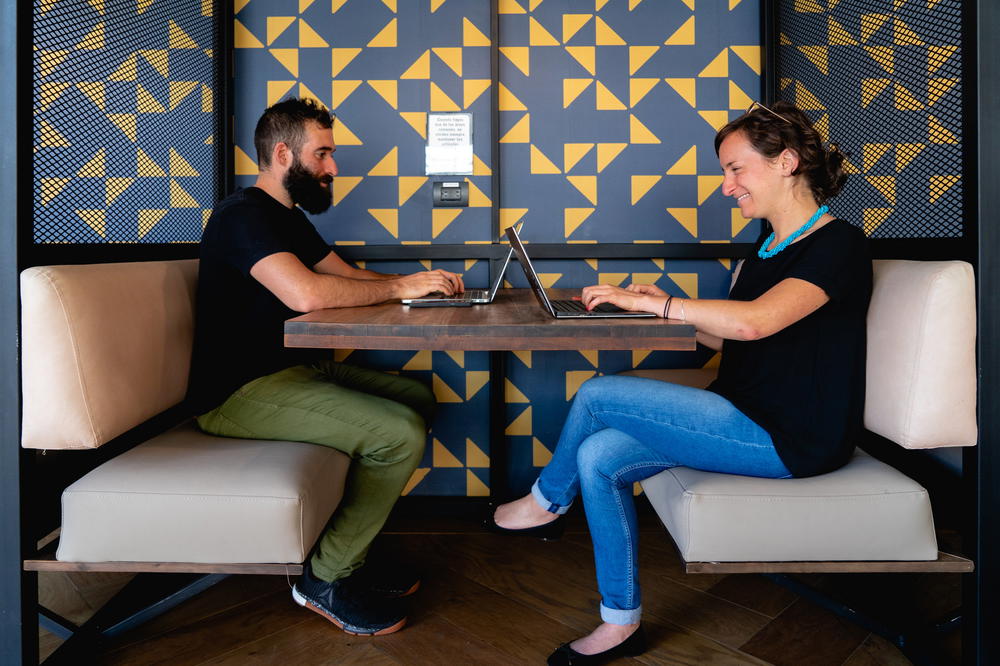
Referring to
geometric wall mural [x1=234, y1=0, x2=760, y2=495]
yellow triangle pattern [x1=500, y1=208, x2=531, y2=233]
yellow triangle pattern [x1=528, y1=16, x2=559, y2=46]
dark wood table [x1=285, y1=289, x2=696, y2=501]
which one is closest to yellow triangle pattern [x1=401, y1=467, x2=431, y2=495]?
geometric wall mural [x1=234, y1=0, x2=760, y2=495]

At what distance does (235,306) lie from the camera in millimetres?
1864

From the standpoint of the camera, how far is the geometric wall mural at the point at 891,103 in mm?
1584

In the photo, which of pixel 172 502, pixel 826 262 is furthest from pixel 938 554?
pixel 172 502

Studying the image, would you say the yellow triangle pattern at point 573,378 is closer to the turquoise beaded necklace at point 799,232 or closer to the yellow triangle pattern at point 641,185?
the yellow triangle pattern at point 641,185

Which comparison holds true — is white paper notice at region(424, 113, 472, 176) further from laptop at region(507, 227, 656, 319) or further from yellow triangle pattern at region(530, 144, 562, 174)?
laptop at region(507, 227, 656, 319)

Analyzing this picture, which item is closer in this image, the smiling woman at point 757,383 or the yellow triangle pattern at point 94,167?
the smiling woman at point 757,383

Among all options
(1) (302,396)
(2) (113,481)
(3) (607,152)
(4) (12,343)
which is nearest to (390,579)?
(1) (302,396)

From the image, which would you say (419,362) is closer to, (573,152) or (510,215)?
(510,215)

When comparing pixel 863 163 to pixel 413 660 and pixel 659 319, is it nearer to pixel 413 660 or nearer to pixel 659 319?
A: pixel 659 319

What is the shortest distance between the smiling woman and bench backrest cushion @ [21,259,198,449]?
1094 millimetres

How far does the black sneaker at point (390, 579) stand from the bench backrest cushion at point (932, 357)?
1.37 m

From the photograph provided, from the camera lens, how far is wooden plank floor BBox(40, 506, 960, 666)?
5.46 feet

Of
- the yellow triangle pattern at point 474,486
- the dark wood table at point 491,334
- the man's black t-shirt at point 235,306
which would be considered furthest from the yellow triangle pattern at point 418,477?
the dark wood table at point 491,334

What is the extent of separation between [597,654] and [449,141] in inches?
73.6
